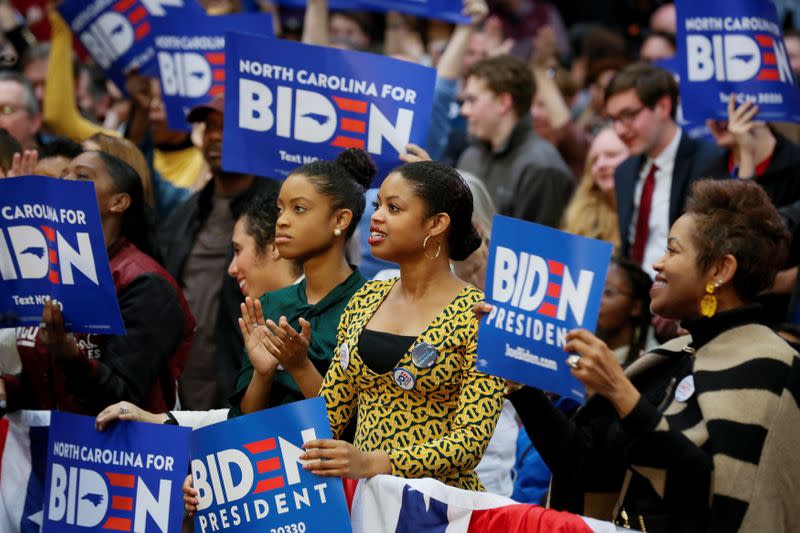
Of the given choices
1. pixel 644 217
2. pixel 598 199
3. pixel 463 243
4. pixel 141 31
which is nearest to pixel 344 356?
pixel 463 243

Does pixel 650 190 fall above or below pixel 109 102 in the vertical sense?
below

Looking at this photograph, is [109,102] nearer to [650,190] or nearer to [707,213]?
[650,190]

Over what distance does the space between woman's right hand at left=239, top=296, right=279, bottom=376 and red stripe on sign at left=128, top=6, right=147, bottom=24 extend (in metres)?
3.45

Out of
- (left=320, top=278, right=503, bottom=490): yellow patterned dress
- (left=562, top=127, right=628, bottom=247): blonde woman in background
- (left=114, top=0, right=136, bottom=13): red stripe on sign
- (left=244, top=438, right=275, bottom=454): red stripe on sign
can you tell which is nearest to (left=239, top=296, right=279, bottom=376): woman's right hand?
(left=320, top=278, right=503, bottom=490): yellow patterned dress

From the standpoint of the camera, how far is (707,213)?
156 inches

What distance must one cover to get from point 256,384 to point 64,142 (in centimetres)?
217

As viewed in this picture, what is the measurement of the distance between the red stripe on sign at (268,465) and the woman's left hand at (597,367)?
997 mm

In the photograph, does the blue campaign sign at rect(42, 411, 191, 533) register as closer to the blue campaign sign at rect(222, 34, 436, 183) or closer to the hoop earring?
the hoop earring

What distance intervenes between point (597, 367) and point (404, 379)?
31.0 inches

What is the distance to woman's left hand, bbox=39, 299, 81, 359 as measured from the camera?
15.1ft

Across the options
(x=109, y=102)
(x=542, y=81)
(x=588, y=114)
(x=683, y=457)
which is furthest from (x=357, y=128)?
(x=109, y=102)

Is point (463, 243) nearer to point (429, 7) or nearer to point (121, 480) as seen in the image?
point (121, 480)

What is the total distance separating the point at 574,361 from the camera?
346 centimetres

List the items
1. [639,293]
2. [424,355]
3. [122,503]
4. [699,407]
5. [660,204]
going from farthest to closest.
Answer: [660,204]
[639,293]
[122,503]
[424,355]
[699,407]
